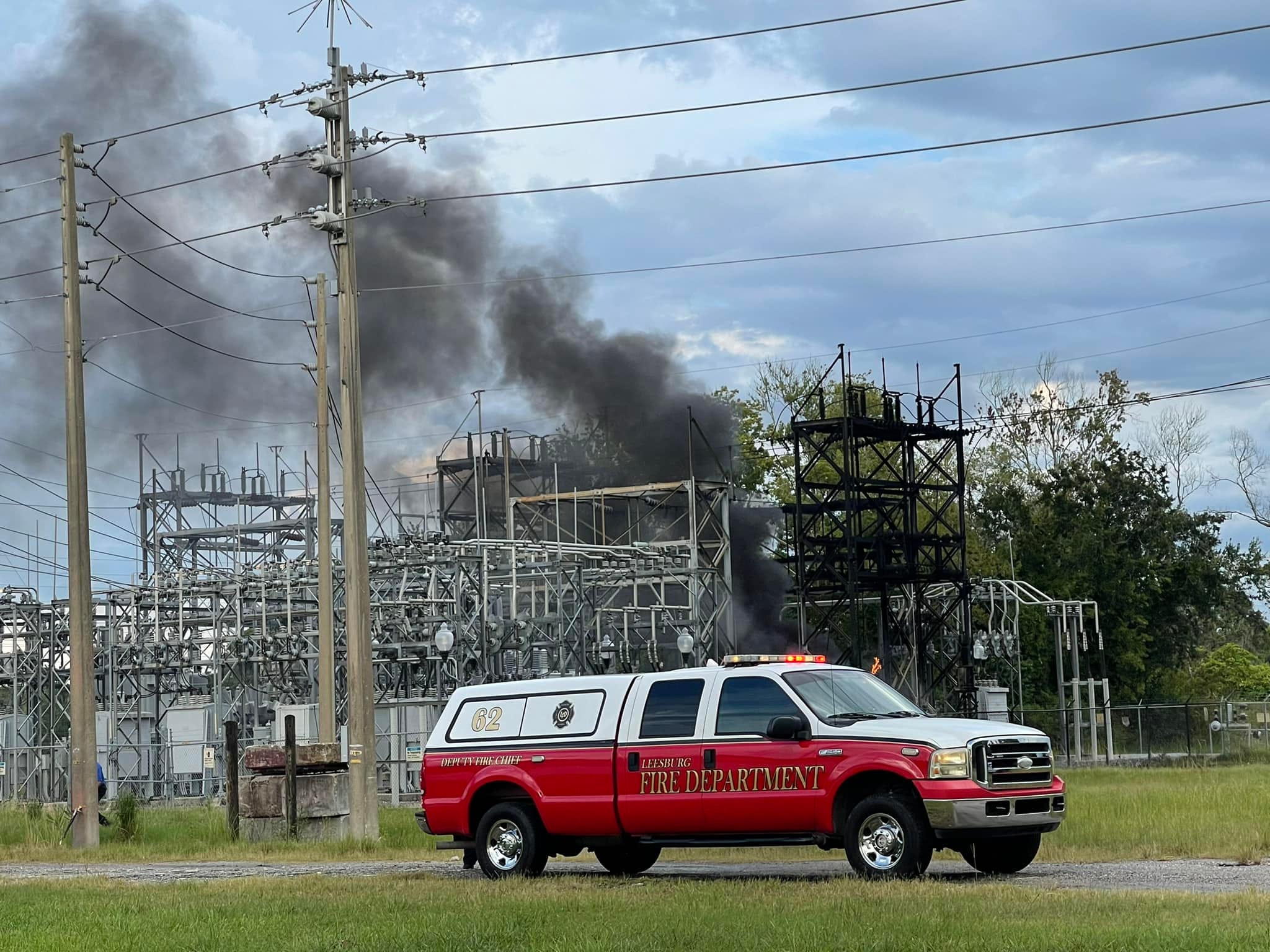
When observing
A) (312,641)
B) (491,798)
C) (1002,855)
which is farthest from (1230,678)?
(491,798)

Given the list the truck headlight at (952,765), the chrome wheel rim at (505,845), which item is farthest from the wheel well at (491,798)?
the truck headlight at (952,765)

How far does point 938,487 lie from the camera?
48.7 metres

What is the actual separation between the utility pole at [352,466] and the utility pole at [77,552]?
3.98m

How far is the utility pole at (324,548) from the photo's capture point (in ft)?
97.9

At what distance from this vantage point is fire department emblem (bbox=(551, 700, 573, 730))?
17.1 meters

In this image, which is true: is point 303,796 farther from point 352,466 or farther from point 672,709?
point 672,709

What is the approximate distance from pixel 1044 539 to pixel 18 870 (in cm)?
5367

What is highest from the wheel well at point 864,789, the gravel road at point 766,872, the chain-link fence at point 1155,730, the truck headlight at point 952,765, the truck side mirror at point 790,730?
the truck side mirror at point 790,730

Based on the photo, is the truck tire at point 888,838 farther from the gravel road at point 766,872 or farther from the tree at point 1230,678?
the tree at point 1230,678

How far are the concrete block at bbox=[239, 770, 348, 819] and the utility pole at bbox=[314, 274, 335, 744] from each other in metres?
4.88

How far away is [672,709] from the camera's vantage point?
16594 mm

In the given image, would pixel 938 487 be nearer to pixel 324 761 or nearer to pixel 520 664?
pixel 520 664

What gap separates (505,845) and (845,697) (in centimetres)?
369

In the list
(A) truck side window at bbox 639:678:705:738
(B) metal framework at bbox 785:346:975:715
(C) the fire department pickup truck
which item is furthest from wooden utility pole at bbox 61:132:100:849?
(B) metal framework at bbox 785:346:975:715
